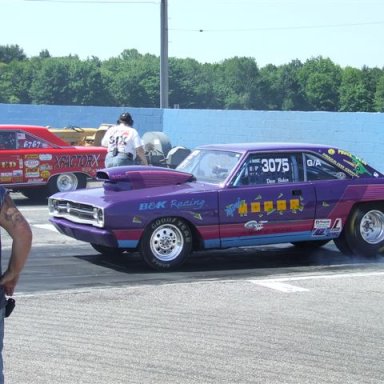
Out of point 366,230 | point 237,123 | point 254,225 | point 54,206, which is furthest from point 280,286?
point 237,123

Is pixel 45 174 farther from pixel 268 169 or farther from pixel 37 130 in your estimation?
pixel 268 169

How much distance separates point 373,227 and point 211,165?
6.95 ft

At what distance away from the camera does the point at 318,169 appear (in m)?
11.2

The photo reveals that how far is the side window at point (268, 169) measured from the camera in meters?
10.9

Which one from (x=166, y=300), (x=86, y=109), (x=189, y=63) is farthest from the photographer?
(x=189, y=63)

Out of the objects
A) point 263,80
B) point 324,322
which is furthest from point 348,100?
point 324,322

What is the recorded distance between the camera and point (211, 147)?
11617 mm

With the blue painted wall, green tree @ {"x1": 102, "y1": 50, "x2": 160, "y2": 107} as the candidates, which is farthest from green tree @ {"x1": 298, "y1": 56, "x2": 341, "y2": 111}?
the blue painted wall

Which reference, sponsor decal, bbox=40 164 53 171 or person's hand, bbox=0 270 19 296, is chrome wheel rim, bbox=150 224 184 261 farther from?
sponsor decal, bbox=40 164 53 171

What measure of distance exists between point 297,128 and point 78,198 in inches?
564

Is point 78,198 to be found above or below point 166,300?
above

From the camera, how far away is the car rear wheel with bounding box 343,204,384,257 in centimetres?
1134

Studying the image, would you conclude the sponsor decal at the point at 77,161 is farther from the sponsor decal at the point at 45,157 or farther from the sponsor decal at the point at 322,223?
the sponsor decal at the point at 322,223

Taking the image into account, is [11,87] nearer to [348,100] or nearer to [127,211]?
[348,100]
